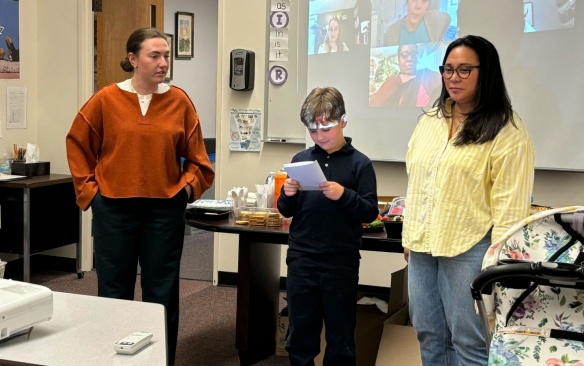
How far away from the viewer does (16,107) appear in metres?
5.11

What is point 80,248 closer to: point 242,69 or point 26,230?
point 26,230

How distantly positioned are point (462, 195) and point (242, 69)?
272 cm

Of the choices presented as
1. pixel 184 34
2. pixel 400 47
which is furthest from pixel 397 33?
pixel 184 34

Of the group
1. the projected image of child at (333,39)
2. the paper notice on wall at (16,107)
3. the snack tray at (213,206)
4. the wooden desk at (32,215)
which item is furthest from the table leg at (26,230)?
the projected image of child at (333,39)

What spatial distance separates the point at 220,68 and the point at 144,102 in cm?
189

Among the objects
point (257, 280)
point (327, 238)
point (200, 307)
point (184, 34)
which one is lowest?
point (200, 307)

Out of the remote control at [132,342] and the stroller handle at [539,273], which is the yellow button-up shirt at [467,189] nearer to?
the stroller handle at [539,273]

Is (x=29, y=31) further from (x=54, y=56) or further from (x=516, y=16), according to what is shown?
(x=516, y=16)

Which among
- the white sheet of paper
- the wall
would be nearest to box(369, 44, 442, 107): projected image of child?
the white sheet of paper

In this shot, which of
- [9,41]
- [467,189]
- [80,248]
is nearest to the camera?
[467,189]

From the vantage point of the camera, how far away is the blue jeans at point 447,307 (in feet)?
7.55

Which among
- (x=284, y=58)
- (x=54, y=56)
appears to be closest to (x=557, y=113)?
(x=284, y=58)

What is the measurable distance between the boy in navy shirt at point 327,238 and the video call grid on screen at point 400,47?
1.57 metres

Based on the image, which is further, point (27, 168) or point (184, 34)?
point (184, 34)
